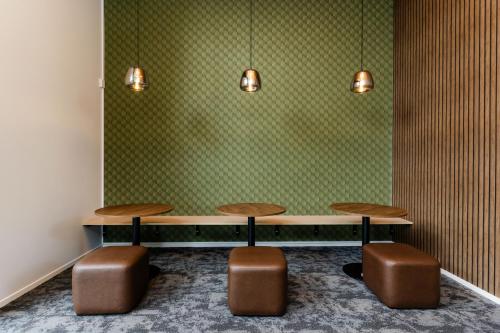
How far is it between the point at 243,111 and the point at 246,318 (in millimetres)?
2813

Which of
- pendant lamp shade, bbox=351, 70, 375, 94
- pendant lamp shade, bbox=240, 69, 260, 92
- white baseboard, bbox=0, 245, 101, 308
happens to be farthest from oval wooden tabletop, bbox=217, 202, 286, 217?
white baseboard, bbox=0, 245, 101, 308

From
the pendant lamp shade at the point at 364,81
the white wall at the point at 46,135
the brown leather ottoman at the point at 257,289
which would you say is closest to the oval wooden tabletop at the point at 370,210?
the brown leather ottoman at the point at 257,289

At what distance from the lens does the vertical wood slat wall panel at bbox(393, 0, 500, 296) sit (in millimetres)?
2529

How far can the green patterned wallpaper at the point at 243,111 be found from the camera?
13.1ft

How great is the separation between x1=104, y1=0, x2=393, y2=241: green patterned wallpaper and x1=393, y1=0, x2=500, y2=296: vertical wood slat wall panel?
41 cm

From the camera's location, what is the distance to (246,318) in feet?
7.16

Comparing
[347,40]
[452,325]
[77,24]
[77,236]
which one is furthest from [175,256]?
[347,40]

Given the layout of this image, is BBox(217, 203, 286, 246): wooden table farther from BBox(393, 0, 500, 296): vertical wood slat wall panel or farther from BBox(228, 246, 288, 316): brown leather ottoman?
BBox(393, 0, 500, 296): vertical wood slat wall panel

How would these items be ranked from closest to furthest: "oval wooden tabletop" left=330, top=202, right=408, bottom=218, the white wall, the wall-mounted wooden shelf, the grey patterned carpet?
the grey patterned carpet → the white wall → "oval wooden tabletop" left=330, top=202, right=408, bottom=218 → the wall-mounted wooden shelf

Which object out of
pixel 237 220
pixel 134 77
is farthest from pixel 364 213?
pixel 134 77

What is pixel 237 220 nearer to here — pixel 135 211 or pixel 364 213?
pixel 135 211

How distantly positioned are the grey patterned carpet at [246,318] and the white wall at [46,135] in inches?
16.9

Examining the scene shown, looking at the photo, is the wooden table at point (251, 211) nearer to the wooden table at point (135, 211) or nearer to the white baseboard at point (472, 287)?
the wooden table at point (135, 211)

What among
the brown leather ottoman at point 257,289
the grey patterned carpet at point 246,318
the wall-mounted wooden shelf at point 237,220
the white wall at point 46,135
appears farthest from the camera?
the wall-mounted wooden shelf at point 237,220
